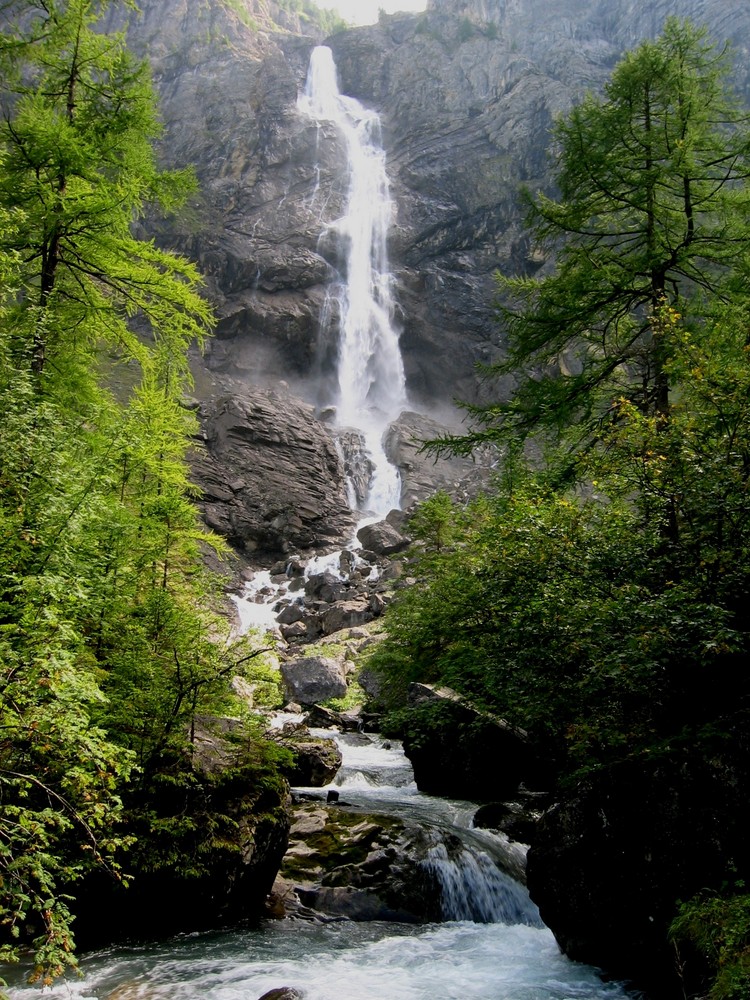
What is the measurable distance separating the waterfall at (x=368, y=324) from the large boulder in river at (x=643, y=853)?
34955 mm

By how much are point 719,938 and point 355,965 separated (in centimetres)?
338

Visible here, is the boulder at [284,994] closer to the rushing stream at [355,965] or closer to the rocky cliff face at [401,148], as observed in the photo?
the rushing stream at [355,965]

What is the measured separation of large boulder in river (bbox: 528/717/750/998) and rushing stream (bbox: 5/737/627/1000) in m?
0.41

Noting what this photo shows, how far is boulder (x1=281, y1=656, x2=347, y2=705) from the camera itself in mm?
19422

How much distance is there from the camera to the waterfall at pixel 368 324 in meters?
44.5

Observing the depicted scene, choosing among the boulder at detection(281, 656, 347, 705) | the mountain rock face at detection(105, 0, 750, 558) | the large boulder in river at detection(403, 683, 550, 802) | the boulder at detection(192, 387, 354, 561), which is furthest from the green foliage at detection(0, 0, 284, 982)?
→ the mountain rock face at detection(105, 0, 750, 558)

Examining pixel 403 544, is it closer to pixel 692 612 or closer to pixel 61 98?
pixel 61 98

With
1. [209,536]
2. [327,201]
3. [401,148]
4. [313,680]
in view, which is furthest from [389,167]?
[209,536]

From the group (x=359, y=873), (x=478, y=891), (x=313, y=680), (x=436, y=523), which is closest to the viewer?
(x=478, y=891)

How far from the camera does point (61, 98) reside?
30.4 feet

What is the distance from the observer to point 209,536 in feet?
39.4

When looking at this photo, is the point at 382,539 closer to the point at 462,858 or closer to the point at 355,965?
the point at 462,858

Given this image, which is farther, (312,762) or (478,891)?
(312,762)

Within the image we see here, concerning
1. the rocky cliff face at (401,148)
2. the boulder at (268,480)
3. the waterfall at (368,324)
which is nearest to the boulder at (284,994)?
the boulder at (268,480)
